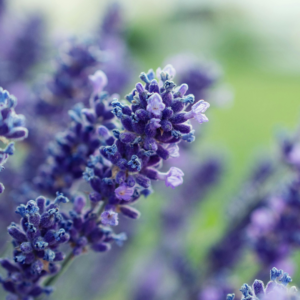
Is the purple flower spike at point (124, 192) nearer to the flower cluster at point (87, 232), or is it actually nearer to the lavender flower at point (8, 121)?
the flower cluster at point (87, 232)

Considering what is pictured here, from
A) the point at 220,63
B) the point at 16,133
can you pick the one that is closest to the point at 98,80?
the point at 16,133

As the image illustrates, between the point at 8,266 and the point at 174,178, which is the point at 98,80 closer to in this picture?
the point at 174,178

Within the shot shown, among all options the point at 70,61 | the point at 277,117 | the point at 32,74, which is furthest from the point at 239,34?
the point at 70,61

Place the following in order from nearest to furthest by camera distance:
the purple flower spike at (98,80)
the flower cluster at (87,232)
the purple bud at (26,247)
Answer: the purple bud at (26,247) < the flower cluster at (87,232) < the purple flower spike at (98,80)

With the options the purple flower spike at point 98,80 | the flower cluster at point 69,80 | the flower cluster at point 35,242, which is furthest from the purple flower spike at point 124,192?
the flower cluster at point 69,80

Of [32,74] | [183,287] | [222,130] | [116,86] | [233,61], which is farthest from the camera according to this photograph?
[233,61]

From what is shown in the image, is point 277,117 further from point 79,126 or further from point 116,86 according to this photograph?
point 79,126

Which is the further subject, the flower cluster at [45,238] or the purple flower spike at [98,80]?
the purple flower spike at [98,80]
